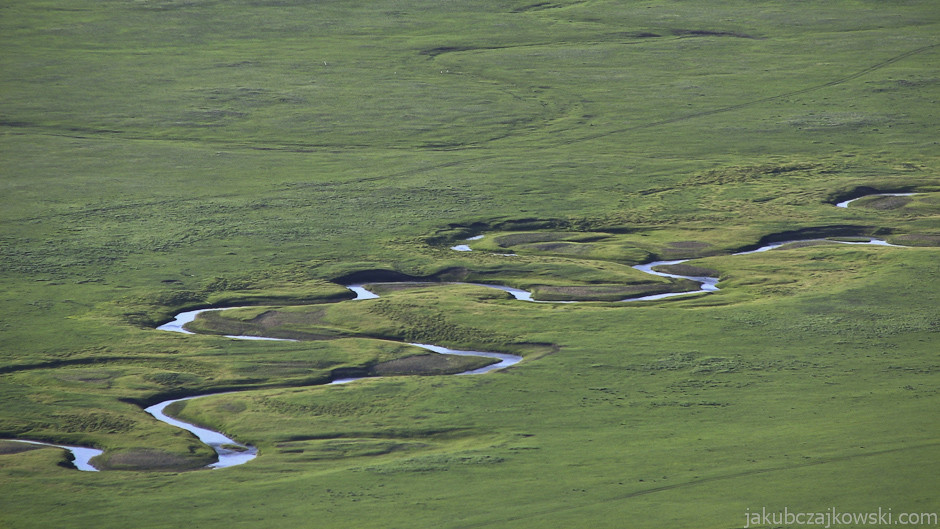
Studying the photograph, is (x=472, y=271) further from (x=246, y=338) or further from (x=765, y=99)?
(x=765, y=99)

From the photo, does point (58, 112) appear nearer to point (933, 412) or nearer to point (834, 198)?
point (834, 198)

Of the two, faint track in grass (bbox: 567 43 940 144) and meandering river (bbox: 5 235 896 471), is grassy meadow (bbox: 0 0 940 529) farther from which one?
meandering river (bbox: 5 235 896 471)

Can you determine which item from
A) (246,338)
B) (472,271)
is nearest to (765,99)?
(472,271)

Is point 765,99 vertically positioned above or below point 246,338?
above

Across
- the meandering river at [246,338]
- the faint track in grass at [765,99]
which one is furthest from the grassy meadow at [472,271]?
the meandering river at [246,338]

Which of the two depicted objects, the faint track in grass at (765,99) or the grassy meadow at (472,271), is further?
the faint track in grass at (765,99)

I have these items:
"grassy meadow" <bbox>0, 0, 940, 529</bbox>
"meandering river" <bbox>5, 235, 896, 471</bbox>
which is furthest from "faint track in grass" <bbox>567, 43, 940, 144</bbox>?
"meandering river" <bbox>5, 235, 896, 471</bbox>

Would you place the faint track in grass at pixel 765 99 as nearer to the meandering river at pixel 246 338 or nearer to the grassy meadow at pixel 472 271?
the grassy meadow at pixel 472 271

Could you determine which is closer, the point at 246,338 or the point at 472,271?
the point at 246,338
